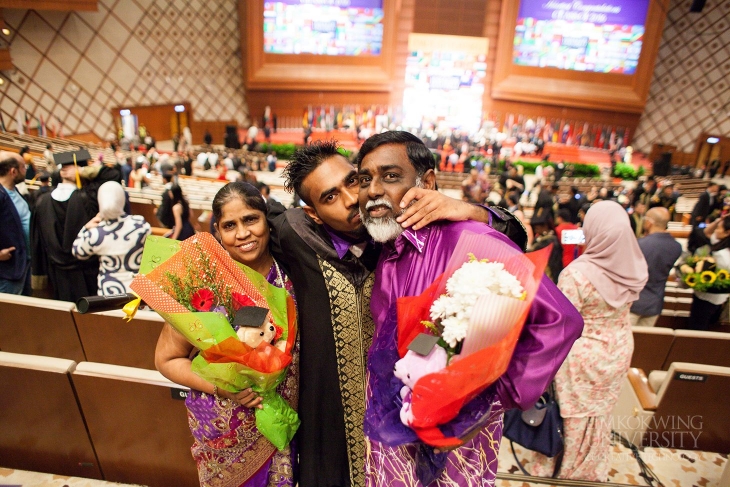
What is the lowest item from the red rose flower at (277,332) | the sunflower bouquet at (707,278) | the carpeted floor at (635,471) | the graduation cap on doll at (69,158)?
the carpeted floor at (635,471)

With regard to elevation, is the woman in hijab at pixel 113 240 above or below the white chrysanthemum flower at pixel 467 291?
below

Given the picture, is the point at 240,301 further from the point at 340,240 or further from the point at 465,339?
the point at 465,339

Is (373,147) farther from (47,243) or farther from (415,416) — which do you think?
(47,243)

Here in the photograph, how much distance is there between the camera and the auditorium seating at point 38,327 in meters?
2.52

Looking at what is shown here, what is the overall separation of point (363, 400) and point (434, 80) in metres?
18.9

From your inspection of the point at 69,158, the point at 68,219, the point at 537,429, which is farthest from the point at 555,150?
the point at 68,219

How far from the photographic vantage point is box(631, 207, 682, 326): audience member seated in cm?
362

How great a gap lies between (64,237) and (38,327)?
103cm

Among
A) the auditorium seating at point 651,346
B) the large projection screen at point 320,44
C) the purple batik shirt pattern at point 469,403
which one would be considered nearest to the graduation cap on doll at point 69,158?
the purple batik shirt pattern at point 469,403

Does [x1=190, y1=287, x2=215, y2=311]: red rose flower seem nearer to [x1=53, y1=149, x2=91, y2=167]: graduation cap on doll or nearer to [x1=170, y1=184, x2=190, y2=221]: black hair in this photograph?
[x1=53, y1=149, x2=91, y2=167]: graduation cap on doll

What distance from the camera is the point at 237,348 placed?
4.59 ft

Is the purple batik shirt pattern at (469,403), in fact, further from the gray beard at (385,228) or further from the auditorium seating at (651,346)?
the auditorium seating at (651,346)

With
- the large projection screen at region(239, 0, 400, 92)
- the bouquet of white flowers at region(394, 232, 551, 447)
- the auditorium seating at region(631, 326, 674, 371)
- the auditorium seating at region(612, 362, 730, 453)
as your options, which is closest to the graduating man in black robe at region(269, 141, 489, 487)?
the bouquet of white flowers at region(394, 232, 551, 447)

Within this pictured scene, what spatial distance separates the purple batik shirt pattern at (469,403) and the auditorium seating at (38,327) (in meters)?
1.90
